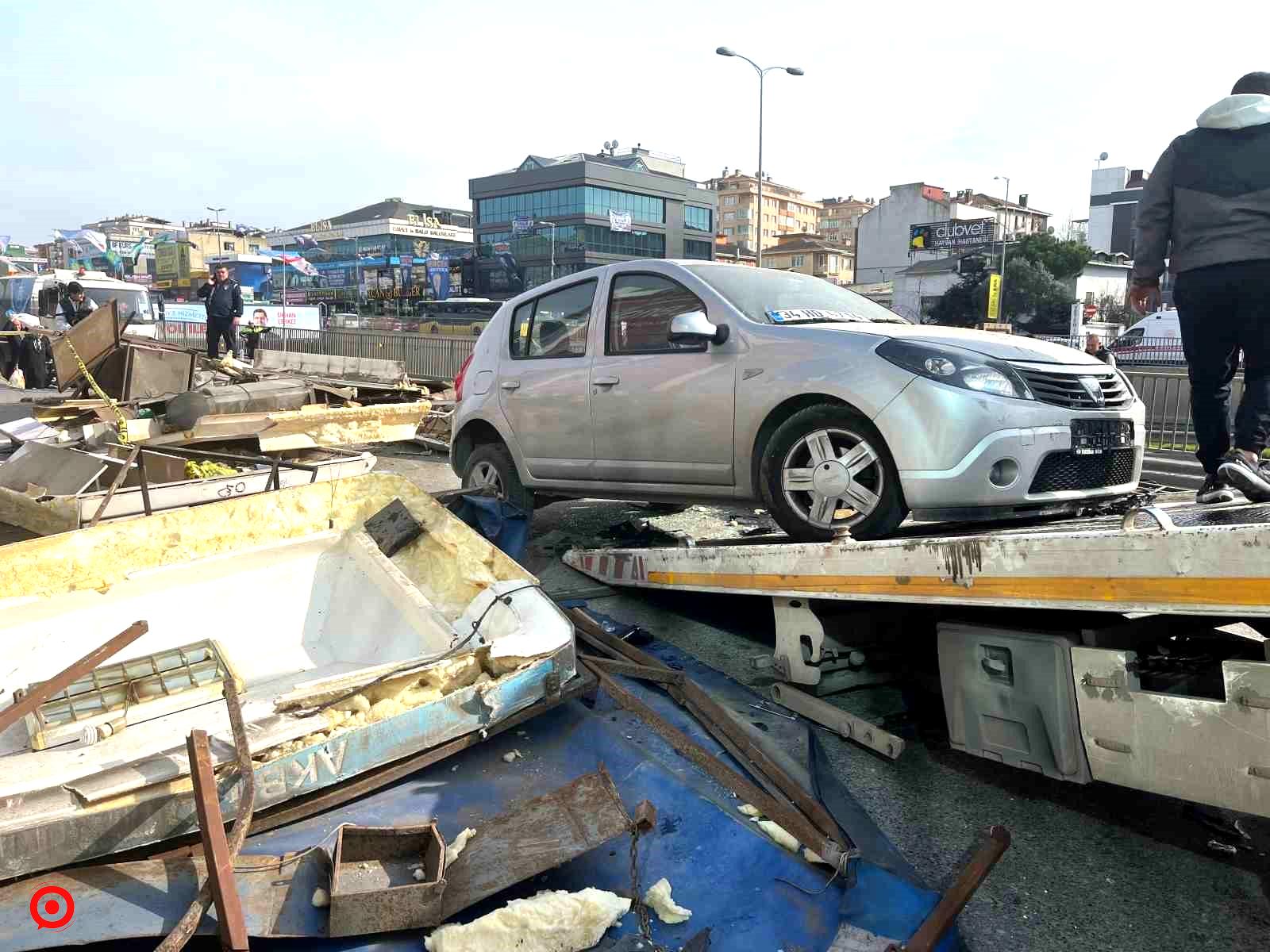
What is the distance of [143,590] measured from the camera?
11.6 ft

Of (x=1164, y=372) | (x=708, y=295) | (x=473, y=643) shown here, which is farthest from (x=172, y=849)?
(x=1164, y=372)

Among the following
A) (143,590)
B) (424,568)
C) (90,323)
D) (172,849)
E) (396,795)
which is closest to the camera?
(172,849)

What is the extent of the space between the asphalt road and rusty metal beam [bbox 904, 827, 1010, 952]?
24cm

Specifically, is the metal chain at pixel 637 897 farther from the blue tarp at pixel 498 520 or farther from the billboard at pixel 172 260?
the billboard at pixel 172 260

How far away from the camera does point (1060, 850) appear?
272cm

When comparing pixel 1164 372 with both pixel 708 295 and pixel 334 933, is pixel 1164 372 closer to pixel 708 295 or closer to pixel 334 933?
pixel 708 295

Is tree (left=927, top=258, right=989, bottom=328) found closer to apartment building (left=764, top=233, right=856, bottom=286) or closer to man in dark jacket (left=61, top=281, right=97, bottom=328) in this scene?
man in dark jacket (left=61, top=281, right=97, bottom=328)

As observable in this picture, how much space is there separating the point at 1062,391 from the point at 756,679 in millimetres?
1765

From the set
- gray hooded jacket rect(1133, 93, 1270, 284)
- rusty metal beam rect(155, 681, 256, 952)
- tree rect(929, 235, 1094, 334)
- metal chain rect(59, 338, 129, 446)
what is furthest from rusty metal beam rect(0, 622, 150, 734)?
tree rect(929, 235, 1094, 334)

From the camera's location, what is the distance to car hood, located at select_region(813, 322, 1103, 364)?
3.61m

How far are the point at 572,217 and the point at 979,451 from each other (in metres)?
79.0

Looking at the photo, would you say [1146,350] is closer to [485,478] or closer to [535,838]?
[485,478]

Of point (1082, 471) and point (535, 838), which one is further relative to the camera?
point (1082, 471)

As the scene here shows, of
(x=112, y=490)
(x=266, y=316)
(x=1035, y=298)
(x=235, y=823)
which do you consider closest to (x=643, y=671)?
(x=235, y=823)
